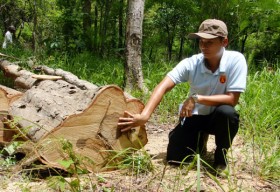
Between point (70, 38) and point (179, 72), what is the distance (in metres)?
6.71

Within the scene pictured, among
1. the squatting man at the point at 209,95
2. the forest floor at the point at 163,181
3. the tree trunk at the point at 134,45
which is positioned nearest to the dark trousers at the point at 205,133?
the squatting man at the point at 209,95

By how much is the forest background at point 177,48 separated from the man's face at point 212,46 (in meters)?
0.97

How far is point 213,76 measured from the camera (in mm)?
2947

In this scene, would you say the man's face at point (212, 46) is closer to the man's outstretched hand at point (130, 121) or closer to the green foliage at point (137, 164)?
the man's outstretched hand at point (130, 121)

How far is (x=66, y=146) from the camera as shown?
2330 millimetres

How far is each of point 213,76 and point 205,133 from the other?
22.5 inches

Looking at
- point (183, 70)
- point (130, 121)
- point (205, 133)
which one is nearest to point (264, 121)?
point (205, 133)

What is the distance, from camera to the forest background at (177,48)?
3.95m

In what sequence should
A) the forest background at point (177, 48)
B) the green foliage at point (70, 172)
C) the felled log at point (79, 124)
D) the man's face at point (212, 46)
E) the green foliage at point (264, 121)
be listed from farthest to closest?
the forest background at point (177, 48) → the green foliage at point (264, 121) → the man's face at point (212, 46) → the felled log at point (79, 124) → the green foliage at point (70, 172)

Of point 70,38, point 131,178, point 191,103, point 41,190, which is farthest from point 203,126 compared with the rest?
point 70,38

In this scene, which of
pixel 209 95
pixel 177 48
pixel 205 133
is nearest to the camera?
pixel 209 95

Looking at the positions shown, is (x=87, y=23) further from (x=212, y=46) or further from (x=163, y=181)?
(x=163, y=181)

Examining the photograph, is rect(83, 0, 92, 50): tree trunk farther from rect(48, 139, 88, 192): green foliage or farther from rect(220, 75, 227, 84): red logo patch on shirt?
rect(48, 139, 88, 192): green foliage

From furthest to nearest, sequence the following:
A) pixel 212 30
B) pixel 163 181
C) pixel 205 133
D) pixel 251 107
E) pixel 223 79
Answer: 1. pixel 251 107
2. pixel 205 133
3. pixel 223 79
4. pixel 212 30
5. pixel 163 181
